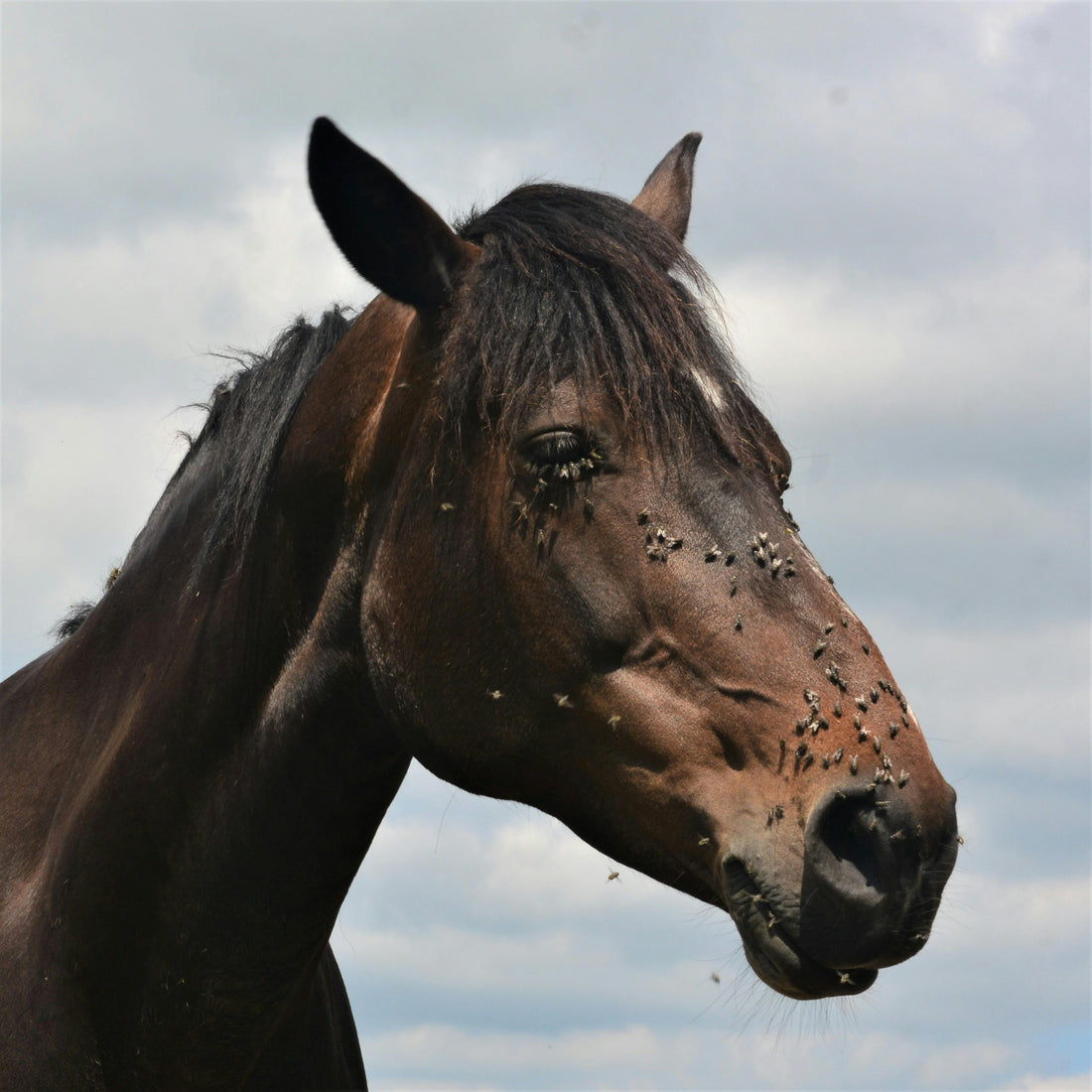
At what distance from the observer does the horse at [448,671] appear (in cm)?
308

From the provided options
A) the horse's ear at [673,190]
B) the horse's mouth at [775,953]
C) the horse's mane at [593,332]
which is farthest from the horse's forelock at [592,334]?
the horse's mouth at [775,953]

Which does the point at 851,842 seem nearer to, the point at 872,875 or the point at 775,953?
the point at 872,875

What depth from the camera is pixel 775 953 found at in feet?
9.82

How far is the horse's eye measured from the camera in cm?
345

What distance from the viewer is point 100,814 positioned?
4031mm

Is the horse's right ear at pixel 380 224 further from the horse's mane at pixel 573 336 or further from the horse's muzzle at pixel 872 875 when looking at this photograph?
the horse's muzzle at pixel 872 875

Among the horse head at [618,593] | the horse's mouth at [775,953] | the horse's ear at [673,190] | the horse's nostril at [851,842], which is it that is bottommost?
the horse's mouth at [775,953]

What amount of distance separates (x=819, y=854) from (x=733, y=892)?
0.88 ft

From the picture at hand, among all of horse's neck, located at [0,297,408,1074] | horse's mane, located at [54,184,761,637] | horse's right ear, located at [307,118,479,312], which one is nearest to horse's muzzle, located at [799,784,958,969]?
horse's mane, located at [54,184,761,637]

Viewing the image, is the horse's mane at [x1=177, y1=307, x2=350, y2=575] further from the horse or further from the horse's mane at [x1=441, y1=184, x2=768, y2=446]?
the horse's mane at [x1=441, y1=184, x2=768, y2=446]

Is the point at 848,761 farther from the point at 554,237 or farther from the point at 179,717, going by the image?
the point at 179,717

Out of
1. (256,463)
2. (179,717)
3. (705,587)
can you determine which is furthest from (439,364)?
(179,717)

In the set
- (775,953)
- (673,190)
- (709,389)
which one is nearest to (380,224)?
(709,389)

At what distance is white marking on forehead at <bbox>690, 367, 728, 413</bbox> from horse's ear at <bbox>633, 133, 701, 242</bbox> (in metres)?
1.39
